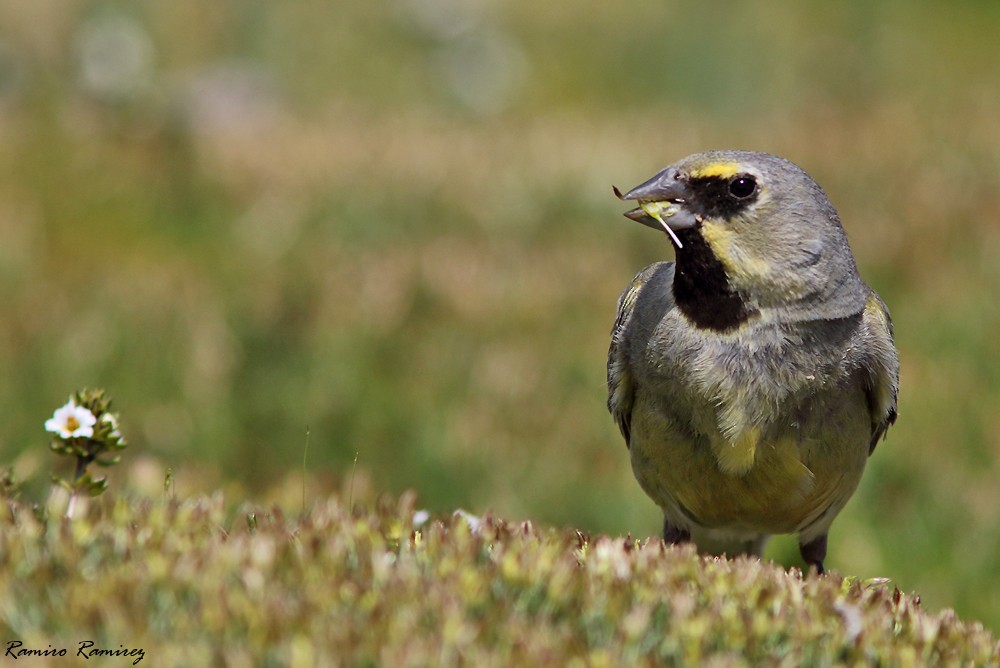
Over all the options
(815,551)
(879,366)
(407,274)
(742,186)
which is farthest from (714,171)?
(407,274)

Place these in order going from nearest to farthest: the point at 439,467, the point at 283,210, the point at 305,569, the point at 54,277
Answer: the point at 305,569, the point at 439,467, the point at 54,277, the point at 283,210

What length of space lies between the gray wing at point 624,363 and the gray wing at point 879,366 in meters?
0.77

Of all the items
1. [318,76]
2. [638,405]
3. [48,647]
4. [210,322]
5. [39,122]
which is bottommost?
[48,647]

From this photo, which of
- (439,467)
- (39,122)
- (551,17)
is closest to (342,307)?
(439,467)

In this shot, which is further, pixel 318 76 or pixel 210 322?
pixel 318 76

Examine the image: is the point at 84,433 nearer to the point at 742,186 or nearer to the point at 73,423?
the point at 73,423

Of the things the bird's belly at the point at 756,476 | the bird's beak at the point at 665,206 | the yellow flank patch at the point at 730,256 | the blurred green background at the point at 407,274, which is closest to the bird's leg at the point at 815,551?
the bird's belly at the point at 756,476

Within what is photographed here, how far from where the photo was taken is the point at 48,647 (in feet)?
9.37

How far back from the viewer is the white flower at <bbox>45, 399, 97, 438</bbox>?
13.6ft

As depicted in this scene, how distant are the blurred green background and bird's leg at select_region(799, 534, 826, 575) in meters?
0.87

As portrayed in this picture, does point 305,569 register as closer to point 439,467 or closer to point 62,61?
point 439,467

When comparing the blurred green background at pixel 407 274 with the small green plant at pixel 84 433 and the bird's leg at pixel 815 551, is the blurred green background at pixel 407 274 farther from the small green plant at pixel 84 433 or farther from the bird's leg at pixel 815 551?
the small green plant at pixel 84 433

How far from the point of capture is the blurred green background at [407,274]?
7352mm

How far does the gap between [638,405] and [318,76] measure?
14809mm
